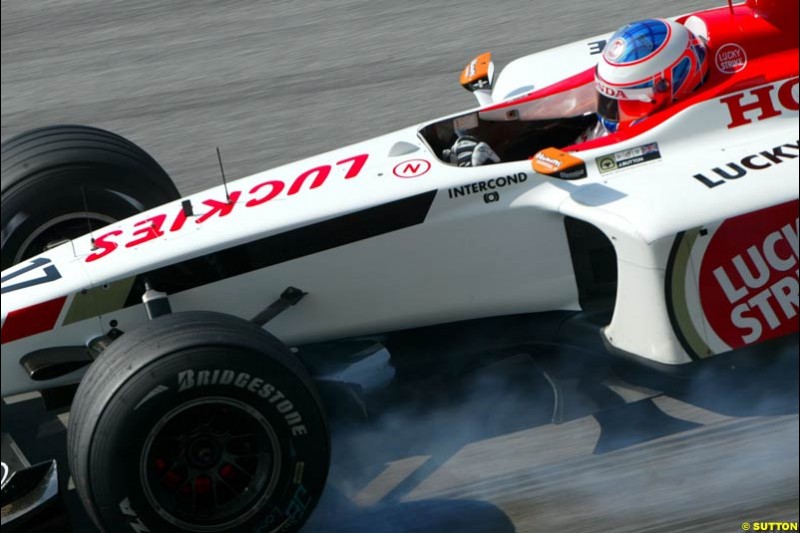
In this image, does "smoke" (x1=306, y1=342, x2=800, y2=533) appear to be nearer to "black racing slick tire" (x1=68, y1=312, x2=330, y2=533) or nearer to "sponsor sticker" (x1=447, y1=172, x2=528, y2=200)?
"black racing slick tire" (x1=68, y1=312, x2=330, y2=533)

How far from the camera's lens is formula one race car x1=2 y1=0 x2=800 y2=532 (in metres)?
4.57

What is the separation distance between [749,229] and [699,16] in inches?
55.4

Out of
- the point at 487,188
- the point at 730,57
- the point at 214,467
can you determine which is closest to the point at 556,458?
the point at 487,188

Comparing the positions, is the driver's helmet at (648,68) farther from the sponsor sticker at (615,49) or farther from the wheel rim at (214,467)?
the wheel rim at (214,467)

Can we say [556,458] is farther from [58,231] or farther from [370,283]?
[58,231]

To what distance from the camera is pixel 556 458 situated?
5152 mm

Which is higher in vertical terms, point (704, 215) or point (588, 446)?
point (704, 215)

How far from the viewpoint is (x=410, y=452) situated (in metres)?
5.33

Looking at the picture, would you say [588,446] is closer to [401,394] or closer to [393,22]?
[401,394]

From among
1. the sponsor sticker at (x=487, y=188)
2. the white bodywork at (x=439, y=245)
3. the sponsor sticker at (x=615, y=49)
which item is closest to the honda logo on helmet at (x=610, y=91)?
the sponsor sticker at (x=615, y=49)

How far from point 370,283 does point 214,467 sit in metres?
1.08

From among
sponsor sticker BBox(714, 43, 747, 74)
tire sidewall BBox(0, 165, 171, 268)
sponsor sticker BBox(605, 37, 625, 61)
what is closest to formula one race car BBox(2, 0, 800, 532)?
sponsor sticker BBox(714, 43, 747, 74)

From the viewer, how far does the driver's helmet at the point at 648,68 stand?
5.41m

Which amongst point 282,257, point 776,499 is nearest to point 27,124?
point 282,257
